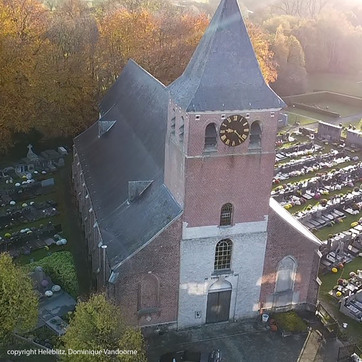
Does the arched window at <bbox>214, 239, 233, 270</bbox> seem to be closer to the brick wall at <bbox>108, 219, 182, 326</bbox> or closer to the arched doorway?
the arched doorway

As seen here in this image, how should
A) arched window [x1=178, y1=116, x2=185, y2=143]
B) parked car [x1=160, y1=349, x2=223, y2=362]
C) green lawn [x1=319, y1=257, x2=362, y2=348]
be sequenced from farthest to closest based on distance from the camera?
green lawn [x1=319, y1=257, x2=362, y2=348] < parked car [x1=160, y1=349, x2=223, y2=362] < arched window [x1=178, y1=116, x2=185, y2=143]

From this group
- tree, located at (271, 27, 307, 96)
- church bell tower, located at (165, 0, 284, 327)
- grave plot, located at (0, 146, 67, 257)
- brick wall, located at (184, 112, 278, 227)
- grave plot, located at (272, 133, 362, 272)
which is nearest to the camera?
church bell tower, located at (165, 0, 284, 327)

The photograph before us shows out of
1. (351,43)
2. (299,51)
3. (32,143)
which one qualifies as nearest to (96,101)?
(32,143)

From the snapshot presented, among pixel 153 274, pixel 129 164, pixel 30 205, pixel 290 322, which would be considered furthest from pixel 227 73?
pixel 30 205

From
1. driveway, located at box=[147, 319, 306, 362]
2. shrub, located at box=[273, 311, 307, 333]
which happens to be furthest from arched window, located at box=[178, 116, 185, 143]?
shrub, located at box=[273, 311, 307, 333]

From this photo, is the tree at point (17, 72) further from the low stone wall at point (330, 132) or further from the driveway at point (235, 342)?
the low stone wall at point (330, 132)

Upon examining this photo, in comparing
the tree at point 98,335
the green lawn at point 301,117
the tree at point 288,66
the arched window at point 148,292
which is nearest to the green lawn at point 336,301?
the arched window at point 148,292

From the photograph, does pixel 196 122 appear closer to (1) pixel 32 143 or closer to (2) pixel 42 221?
Result: (2) pixel 42 221
